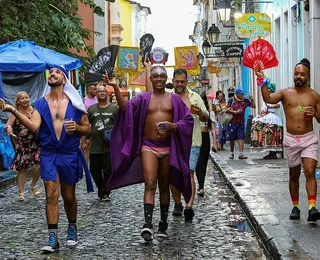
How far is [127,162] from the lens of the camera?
27.1 ft

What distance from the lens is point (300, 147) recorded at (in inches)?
333

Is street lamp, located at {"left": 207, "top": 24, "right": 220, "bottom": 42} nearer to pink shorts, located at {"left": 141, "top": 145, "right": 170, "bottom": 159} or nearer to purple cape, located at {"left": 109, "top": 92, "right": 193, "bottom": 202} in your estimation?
purple cape, located at {"left": 109, "top": 92, "right": 193, "bottom": 202}

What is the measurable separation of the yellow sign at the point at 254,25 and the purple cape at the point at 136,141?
38.1ft

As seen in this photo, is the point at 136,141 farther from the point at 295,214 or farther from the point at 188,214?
the point at 295,214

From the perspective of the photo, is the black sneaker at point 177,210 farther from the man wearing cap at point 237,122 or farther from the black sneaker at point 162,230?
the man wearing cap at point 237,122

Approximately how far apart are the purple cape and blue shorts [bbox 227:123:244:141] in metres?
10.7

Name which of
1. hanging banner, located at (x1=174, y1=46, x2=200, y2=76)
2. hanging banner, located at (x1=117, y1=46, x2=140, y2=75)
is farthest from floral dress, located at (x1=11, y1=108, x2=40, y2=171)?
hanging banner, located at (x1=174, y1=46, x2=200, y2=76)

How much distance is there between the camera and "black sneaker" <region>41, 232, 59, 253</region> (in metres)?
7.32

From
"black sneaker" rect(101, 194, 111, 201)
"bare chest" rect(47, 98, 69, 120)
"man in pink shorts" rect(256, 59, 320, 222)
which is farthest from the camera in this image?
"black sneaker" rect(101, 194, 111, 201)

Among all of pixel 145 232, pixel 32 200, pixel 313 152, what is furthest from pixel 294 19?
pixel 145 232

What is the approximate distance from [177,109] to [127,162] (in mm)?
798

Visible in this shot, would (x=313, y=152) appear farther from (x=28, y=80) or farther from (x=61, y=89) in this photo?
(x=28, y=80)

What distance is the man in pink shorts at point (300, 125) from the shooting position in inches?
331

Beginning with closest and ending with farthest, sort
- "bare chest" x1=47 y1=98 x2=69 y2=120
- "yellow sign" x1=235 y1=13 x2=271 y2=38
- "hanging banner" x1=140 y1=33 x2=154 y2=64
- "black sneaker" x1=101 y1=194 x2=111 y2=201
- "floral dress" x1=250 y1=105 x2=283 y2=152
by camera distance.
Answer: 1. "bare chest" x1=47 y1=98 x2=69 y2=120
2. "hanging banner" x1=140 y1=33 x2=154 y2=64
3. "black sneaker" x1=101 y1=194 x2=111 y2=201
4. "floral dress" x1=250 y1=105 x2=283 y2=152
5. "yellow sign" x1=235 y1=13 x2=271 y2=38
